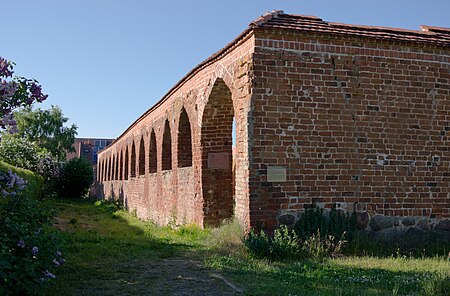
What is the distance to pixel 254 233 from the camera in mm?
7770

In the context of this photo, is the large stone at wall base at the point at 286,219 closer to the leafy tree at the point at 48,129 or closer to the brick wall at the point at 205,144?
the brick wall at the point at 205,144

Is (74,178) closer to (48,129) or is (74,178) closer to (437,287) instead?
(48,129)

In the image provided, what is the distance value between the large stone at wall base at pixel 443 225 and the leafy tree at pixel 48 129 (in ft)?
125

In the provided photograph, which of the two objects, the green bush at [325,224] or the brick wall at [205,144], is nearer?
the green bush at [325,224]

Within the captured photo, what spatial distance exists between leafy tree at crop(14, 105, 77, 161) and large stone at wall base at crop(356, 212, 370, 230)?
37758 millimetres

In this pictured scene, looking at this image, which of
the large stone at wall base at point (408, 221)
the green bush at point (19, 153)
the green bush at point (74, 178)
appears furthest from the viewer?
the green bush at point (74, 178)

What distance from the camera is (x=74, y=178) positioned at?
37.0m

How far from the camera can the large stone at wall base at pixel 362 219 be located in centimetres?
827

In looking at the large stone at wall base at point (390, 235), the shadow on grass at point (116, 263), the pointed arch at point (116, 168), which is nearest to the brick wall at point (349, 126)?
the large stone at wall base at point (390, 235)

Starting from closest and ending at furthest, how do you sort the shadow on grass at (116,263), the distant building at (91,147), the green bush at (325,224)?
the shadow on grass at (116,263) → the green bush at (325,224) → the distant building at (91,147)

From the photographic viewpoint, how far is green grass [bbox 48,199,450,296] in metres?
5.41

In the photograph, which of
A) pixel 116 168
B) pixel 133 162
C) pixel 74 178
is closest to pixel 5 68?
pixel 133 162

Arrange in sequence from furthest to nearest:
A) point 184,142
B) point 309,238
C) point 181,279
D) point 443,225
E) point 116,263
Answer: point 184,142, point 443,225, point 309,238, point 116,263, point 181,279

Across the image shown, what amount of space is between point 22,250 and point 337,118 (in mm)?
5647
